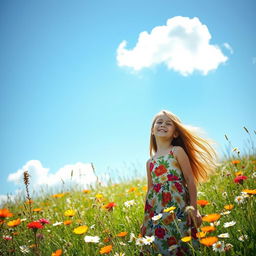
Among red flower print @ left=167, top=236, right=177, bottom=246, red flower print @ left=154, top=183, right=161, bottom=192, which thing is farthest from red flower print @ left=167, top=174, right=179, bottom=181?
red flower print @ left=167, top=236, right=177, bottom=246

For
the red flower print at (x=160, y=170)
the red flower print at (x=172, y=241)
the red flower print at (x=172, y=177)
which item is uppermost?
the red flower print at (x=160, y=170)

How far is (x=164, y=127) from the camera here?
282 cm

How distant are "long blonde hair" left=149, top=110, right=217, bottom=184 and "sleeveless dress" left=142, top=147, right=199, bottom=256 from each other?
35 centimetres

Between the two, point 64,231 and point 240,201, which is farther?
point 64,231

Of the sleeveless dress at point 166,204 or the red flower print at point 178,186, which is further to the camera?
the red flower print at point 178,186

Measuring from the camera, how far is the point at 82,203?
468 cm

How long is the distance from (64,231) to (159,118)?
1647mm

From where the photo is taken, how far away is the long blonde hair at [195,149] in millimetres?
2939

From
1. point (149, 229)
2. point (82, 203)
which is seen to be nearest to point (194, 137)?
point (149, 229)

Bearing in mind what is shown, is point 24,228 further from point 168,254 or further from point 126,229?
point 168,254

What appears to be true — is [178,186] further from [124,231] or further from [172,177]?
[124,231]

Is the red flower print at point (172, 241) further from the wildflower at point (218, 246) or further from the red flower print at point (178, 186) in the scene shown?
the wildflower at point (218, 246)

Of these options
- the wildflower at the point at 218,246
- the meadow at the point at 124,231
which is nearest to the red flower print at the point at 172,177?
the meadow at the point at 124,231

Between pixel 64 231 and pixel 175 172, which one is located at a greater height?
pixel 175 172
